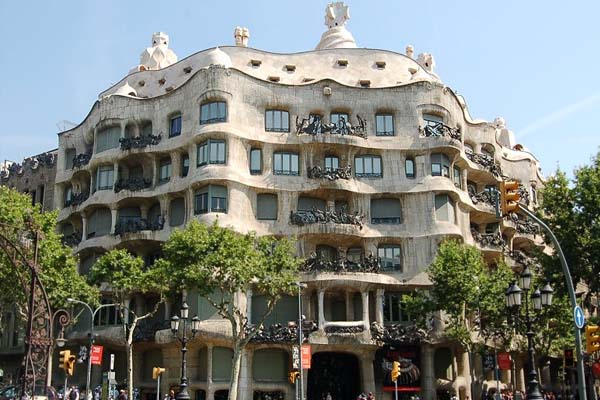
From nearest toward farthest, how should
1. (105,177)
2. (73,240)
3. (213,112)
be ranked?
(213,112), (105,177), (73,240)

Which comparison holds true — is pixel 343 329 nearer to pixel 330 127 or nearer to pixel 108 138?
pixel 330 127

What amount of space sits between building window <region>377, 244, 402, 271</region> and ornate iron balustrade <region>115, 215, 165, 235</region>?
46.5 ft

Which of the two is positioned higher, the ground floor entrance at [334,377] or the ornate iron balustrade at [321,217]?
the ornate iron balustrade at [321,217]

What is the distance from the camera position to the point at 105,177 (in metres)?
52.8

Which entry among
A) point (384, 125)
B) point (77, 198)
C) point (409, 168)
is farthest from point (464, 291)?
point (77, 198)

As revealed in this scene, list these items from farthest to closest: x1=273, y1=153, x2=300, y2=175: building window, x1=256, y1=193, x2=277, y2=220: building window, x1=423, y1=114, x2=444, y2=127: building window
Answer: x1=423, y1=114, x2=444, y2=127: building window, x1=273, y1=153, x2=300, y2=175: building window, x1=256, y1=193, x2=277, y2=220: building window

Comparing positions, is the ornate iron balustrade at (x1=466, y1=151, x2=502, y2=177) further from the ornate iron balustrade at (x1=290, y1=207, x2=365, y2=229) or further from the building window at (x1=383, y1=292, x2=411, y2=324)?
the building window at (x1=383, y1=292, x2=411, y2=324)

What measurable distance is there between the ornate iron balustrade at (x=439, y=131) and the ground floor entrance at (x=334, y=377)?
1538cm

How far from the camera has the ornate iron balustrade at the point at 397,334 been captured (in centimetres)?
4559

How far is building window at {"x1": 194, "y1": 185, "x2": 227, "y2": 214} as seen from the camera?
46781 mm

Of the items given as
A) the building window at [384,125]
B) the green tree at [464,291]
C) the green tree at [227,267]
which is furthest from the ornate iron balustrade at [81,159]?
the green tree at [464,291]

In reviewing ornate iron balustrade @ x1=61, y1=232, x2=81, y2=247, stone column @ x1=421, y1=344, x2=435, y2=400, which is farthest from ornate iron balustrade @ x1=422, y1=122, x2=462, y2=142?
ornate iron balustrade @ x1=61, y1=232, x2=81, y2=247

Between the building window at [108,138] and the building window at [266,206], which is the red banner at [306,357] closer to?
the building window at [266,206]

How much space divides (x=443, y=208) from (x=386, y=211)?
3670mm
